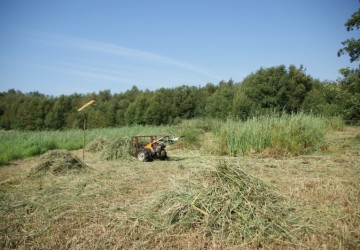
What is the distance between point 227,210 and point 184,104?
4135 centimetres

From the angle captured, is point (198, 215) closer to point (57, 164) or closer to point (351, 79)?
point (57, 164)

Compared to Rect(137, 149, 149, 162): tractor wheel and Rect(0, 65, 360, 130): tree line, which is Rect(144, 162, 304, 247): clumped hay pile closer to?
Rect(137, 149, 149, 162): tractor wheel

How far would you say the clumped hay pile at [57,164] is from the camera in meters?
6.44

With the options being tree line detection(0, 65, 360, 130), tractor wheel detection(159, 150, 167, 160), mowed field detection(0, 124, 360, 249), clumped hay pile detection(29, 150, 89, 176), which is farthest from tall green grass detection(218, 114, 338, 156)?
tree line detection(0, 65, 360, 130)

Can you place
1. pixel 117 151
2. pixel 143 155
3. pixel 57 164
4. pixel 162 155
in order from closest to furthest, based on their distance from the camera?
1. pixel 57 164
2. pixel 143 155
3. pixel 162 155
4. pixel 117 151

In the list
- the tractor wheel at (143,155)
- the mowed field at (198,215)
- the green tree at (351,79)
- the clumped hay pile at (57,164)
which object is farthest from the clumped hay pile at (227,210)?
the green tree at (351,79)

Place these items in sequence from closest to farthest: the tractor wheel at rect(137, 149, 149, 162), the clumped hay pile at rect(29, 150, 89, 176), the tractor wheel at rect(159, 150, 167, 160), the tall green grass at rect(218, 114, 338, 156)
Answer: the clumped hay pile at rect(29, 150, 89, 176) → the tractor wheel at rect(137, 149, 149, 162) → the tractor wheel at rect(159, 150, 167, 160) → the tall green grass at rect(218, 114, 338, 156)

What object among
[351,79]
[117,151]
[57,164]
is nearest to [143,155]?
[117,151]

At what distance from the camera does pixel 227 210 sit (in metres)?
3.17

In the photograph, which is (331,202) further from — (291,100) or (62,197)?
(291,100)

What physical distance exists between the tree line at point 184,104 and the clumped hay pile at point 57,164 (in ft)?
59.1

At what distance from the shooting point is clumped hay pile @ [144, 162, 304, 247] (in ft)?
9.60

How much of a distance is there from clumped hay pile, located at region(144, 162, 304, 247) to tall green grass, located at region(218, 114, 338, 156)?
18.5 feet

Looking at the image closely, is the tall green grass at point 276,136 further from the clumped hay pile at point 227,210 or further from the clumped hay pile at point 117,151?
the clumped hay pile at point 227,210
